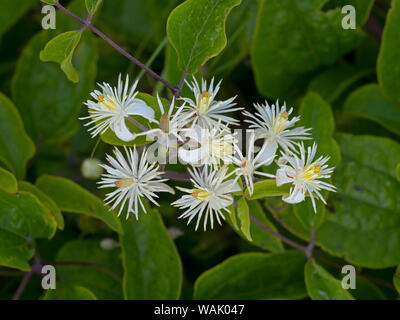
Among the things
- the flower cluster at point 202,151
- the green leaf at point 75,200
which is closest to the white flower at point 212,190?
the flower cluster at point 202,151

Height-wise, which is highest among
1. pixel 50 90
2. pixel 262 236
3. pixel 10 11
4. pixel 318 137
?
pixel 10 11

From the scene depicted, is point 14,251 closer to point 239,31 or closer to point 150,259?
point 150,259

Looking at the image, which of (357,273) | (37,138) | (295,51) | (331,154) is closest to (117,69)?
(37,138)

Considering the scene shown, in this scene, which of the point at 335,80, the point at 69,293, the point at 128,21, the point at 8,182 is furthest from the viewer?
the point at 128,21

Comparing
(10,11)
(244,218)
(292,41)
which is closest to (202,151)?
(244,218)

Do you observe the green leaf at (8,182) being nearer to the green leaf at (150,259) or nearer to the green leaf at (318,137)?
the green leaf at (150,259)

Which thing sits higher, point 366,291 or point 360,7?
point 360,7
